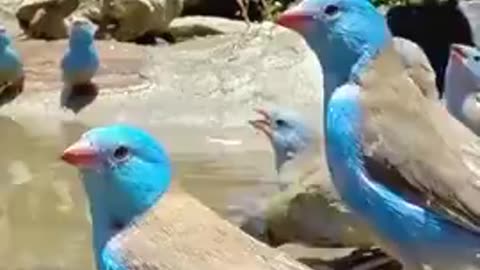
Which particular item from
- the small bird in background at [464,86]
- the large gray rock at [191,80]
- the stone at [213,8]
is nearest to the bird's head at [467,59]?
the small bird in background at [464,86]

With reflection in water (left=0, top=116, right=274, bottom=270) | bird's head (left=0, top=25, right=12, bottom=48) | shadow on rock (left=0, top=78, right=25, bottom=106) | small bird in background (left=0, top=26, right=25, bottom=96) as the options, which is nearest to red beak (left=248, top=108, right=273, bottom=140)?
reflection in water (left=0, top=116, right=274, bottom=270)

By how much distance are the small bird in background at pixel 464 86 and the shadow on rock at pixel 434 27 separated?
7.16 ft

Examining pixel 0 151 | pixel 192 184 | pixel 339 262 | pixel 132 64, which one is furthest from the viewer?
pixel 132 64

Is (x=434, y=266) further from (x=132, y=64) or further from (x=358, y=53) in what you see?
(x=132, y=64)

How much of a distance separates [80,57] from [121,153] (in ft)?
19.3

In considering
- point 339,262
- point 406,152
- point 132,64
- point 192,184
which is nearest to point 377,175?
point 406,152

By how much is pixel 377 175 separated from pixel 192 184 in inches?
108

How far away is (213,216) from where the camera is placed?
400cm

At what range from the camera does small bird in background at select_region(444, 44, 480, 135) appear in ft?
22.3

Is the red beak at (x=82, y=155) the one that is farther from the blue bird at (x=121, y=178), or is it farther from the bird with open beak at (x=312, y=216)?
the bird with open beak at (x=312, y=216)

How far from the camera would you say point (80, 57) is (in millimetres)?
9812

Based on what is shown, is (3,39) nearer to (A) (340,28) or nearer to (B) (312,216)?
(B) (312,216)

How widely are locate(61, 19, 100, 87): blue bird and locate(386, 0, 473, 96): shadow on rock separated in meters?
1.82

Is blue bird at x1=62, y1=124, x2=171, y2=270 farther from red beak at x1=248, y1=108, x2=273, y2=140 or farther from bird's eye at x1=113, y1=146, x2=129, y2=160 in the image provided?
red beak at x1=248, y1=108, x2=273, y2=140
